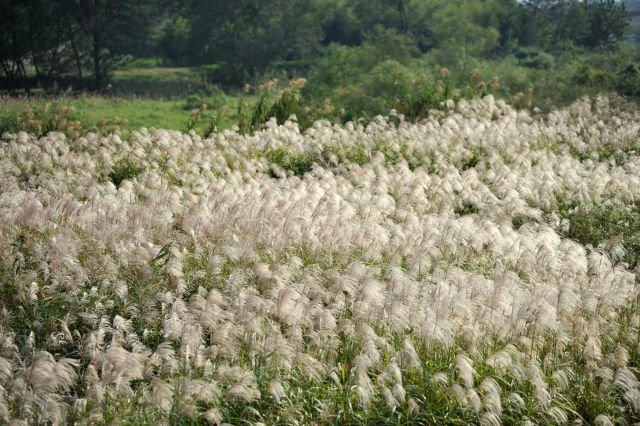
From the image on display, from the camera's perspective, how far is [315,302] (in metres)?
4.93

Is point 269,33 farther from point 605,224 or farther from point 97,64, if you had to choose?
point 605,224

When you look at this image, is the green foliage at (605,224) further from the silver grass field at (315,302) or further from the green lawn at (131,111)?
the green lawn at (131,111)

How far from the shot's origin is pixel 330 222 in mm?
6730

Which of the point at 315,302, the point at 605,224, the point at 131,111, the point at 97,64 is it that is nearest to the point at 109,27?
the point at 97,64

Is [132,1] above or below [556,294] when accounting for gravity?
above

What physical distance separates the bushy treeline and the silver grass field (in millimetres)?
15913

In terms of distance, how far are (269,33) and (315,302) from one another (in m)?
32.8

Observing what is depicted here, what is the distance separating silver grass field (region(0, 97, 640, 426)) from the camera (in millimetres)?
4145

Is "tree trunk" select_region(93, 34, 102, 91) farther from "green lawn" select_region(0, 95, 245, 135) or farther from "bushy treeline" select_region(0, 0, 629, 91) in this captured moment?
"green lawn" select_region(0, 95, 245, 135)

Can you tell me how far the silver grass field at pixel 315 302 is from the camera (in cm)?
414

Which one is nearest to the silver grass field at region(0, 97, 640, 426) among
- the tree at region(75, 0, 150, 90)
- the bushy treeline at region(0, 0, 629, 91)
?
the bushy treeline at region(0, 0, 629, 91)

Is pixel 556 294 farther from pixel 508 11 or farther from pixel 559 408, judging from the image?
pixel 508 11

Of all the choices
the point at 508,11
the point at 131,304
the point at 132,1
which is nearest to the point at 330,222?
the point at 131,304

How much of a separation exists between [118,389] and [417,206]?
15.5 feet
